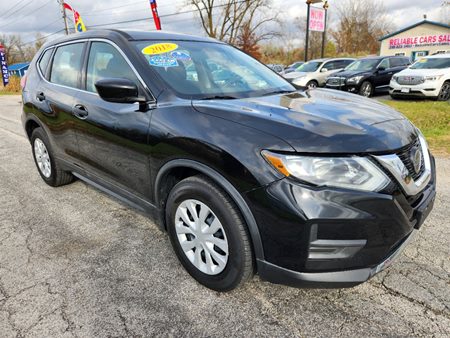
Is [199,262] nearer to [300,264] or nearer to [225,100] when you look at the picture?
[300,264]

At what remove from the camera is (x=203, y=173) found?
2.12 metres

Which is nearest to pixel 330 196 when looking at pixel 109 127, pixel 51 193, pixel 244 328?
pixel 244 328

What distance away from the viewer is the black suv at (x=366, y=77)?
12047mm

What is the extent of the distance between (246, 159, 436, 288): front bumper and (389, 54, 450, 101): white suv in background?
10318 mm

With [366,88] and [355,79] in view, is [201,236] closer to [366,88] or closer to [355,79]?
[355,79]

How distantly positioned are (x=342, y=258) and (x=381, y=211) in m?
0.32

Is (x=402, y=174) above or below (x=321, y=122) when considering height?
below

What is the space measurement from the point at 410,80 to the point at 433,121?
3.91 m

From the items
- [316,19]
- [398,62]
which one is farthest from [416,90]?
[316,19]

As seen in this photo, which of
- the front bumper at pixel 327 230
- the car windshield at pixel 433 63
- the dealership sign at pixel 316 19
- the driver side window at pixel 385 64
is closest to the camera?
the front bumper at pixel 327 230

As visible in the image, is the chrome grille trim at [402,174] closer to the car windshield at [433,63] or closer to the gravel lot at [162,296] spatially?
the gravel lot at [162,296]

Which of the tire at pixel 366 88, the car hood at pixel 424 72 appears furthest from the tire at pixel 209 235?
the tire at pixel 366 88

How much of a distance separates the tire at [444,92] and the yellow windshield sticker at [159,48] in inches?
414

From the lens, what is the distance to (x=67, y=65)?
3.55 m
